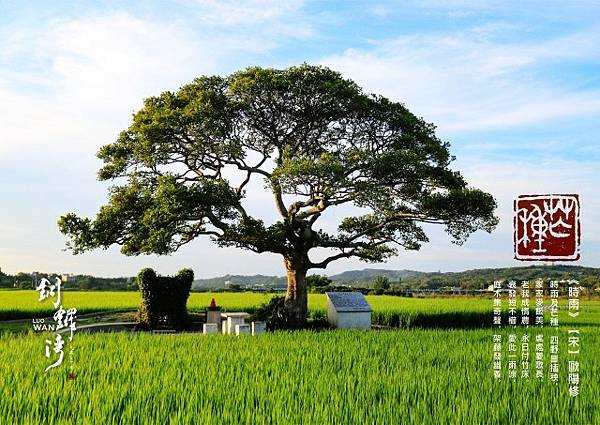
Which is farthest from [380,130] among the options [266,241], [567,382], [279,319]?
[567,382]

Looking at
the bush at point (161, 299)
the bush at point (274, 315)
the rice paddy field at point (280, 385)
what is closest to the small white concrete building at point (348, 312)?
the bush at point (274, 315)

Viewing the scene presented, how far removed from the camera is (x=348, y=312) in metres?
18.9

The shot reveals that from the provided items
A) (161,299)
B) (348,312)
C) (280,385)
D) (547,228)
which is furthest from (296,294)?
(280,385)

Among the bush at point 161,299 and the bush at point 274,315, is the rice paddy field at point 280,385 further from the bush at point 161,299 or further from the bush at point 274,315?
the bush at point 274,315

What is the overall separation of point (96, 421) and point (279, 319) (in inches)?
516

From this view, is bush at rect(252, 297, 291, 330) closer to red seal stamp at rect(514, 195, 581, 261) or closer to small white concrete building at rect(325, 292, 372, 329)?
small white concrete building at rect(325, 292, 372, 329)

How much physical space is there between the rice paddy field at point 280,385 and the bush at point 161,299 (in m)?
5.63

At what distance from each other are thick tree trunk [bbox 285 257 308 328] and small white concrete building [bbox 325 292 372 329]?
859 mm

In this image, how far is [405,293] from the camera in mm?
39250

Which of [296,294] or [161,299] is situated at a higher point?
[296,294]

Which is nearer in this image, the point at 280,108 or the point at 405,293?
the point at 280,108

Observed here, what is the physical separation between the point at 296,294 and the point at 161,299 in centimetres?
397

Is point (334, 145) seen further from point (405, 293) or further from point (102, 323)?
point (405, 293)

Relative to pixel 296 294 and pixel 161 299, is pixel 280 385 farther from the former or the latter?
pixel 161 299
